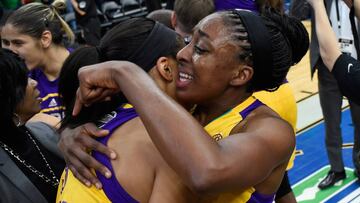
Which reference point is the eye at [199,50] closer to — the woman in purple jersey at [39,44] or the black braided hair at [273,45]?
the black braided hair at [273,45]

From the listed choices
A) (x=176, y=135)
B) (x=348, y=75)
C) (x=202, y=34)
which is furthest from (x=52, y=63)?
(x=176, y=135)

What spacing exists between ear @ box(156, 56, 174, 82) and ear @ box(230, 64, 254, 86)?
0.19 metres

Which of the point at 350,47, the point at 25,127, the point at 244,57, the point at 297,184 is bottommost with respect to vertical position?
the point at 297,184

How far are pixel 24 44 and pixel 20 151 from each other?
50.6 inches

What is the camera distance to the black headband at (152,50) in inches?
51.8

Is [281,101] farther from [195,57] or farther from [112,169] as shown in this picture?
[112,169]

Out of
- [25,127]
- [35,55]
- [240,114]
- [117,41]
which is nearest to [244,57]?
[240,114]

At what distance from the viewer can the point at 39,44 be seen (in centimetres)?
274

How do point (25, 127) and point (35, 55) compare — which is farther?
point (35, 55)

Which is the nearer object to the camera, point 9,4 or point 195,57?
point 195,57

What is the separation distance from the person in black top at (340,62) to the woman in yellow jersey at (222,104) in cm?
29

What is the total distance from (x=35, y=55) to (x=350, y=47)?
197 cm

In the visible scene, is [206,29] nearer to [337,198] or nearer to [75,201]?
[75,201]

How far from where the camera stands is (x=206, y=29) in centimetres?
135
